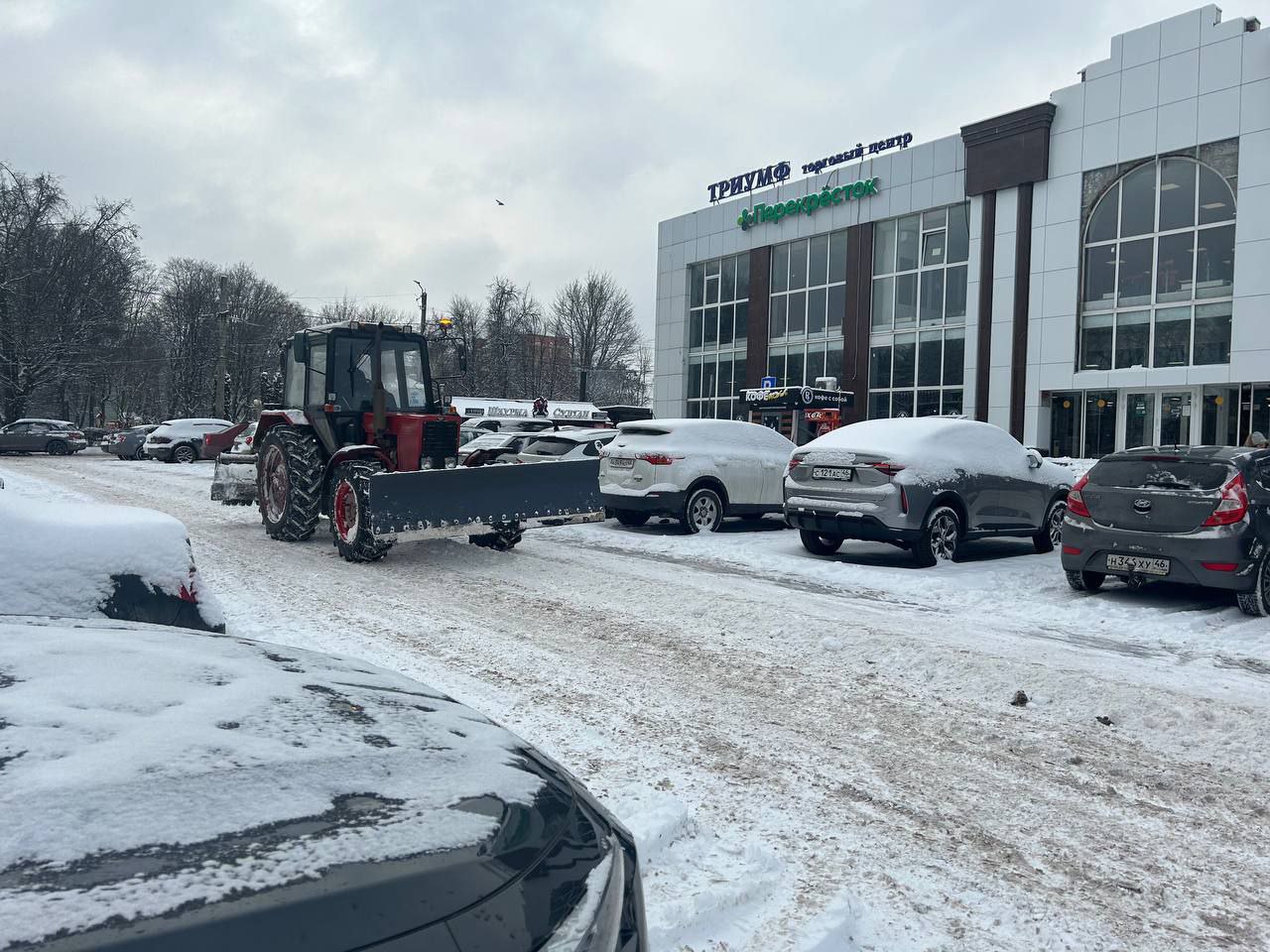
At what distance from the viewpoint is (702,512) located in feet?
47.2

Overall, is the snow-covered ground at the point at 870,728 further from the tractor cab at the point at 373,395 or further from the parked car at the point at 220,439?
the parked car at the point at 220,439

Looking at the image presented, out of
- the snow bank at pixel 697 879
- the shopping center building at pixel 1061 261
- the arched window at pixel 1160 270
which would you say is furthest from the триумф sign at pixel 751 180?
the snow bank at pixel 697 879

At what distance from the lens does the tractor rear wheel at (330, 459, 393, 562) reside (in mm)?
10578

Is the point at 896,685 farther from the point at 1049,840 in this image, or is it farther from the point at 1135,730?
the point at 1049,840

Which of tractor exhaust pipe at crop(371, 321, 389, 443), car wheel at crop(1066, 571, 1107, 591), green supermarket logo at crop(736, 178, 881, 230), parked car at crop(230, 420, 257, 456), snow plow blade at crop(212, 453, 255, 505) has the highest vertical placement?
green supermarket logo at crop(736, 178, 881, 230)

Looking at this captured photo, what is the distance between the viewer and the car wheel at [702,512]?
14117mm

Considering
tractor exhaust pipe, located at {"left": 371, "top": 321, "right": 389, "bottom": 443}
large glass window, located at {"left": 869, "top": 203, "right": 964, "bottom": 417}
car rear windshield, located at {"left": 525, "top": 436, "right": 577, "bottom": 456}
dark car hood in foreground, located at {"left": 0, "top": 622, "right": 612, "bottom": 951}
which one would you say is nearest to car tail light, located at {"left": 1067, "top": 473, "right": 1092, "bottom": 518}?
tractor exhaust pipe, located at {"left": 371, "top": 321, "right": 389, "bottom": 443}

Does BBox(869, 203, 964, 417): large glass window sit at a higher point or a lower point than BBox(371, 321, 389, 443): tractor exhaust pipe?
higher

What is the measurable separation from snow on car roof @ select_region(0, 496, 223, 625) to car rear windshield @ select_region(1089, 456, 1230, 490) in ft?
26.4

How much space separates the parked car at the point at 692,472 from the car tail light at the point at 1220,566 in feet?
22.8

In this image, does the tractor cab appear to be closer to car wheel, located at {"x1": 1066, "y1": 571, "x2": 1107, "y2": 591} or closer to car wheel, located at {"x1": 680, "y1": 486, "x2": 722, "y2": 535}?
car wheel, located at {"x1": 680, "y1": 486, "x2": 722, "y2": 535}

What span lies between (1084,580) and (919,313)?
23.6m

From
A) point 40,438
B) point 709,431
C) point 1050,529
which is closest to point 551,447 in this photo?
point 709,431

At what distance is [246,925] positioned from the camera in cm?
130
